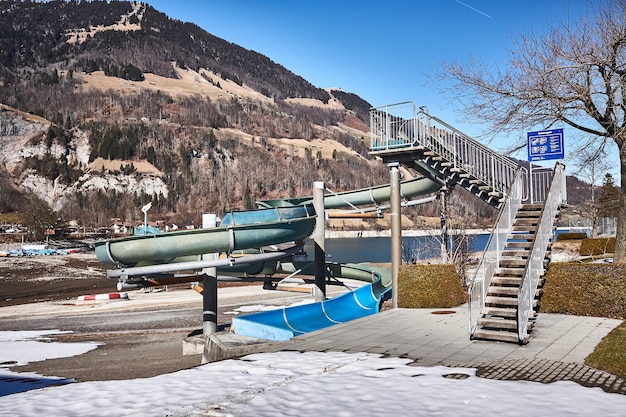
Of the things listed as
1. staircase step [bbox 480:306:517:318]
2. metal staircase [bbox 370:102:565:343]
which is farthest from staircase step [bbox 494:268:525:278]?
staircase step [bbox 480:306:517:318]

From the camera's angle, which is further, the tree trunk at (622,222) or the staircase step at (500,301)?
the tree trunk at (622,222)

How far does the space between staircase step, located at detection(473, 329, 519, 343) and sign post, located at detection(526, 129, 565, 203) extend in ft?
21.0

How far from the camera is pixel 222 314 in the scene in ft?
87.2

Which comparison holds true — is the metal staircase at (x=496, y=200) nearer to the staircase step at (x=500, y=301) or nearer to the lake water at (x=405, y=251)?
the staircase step at (x=500, y=301)

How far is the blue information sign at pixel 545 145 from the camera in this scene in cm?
1591

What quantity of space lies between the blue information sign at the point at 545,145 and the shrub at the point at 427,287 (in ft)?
14.8

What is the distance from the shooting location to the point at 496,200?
784 inches

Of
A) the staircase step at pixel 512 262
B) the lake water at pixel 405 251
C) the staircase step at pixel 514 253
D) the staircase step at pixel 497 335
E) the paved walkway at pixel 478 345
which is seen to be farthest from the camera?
the lake water at pixel 405 251

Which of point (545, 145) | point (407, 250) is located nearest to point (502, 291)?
point (545, 145)

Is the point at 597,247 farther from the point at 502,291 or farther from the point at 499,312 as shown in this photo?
the point at 499,312

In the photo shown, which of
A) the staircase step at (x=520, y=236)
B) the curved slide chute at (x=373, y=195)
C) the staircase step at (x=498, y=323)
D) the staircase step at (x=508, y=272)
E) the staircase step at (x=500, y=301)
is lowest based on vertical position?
the staircase step at (x=498, y=323)

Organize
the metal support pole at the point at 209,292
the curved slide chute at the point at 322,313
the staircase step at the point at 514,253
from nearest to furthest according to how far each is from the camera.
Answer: the curved slide chute at the point at 322,313, the staircase step at the point at 514,253, the metal support pole at the point at 209,292

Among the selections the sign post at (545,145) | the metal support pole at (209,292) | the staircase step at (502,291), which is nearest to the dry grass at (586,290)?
the staircase step at (502,291)

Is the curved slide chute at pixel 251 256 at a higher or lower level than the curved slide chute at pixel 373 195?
lower
